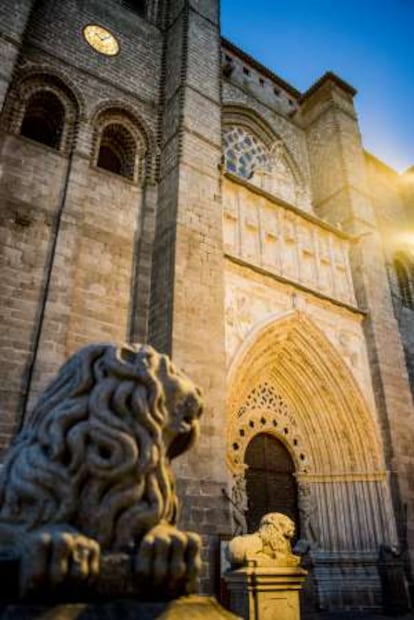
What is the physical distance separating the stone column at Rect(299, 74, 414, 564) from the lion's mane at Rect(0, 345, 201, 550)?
7.17m

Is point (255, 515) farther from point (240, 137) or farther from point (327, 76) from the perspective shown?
point (327, 76)

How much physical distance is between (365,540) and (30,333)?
608 cm

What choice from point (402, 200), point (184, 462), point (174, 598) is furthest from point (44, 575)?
point (402, 200)

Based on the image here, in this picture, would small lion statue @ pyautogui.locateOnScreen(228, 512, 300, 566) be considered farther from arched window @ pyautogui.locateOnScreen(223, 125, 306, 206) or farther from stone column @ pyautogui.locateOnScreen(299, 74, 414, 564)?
arched window @ pyautogui.locateOnScreen(223, 125, 306, 206)

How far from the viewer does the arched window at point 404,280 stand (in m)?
12.5

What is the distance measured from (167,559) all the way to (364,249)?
9485 millimetres

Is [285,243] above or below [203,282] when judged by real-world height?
above

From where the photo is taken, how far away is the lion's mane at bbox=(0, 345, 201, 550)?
1.66 metres

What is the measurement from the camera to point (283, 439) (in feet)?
27.0

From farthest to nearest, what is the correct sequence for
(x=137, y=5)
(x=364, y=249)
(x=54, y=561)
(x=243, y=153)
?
(x=243, y=153) → (x=137, y=5) → (x=364, y=249) → (x=54, y=561)

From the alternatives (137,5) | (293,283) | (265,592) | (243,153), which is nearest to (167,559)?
(265,592)

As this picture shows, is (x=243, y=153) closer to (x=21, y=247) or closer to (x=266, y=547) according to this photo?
(x=21, y=247)

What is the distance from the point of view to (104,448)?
1.77m

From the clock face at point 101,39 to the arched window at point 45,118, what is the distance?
1.72 metres
